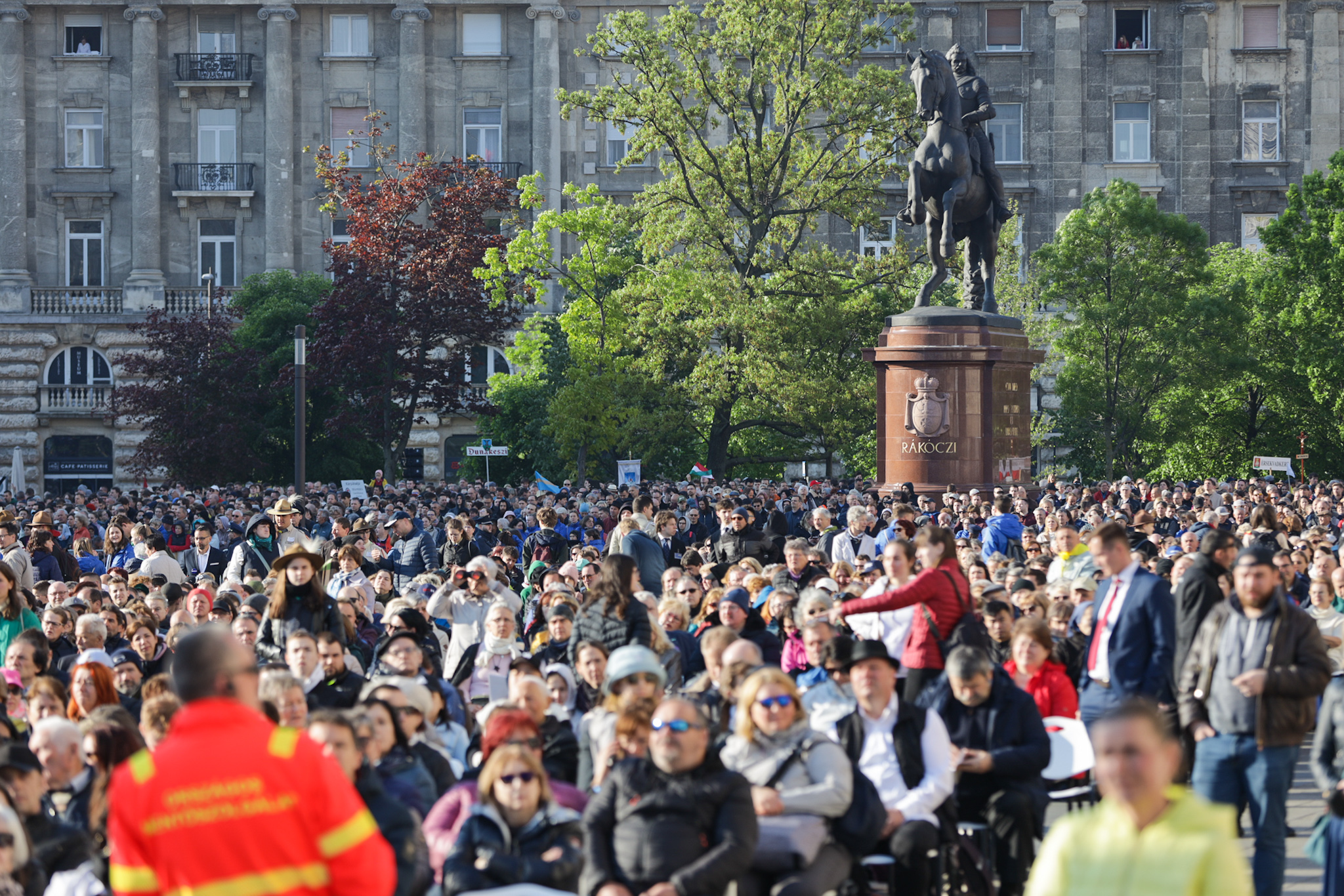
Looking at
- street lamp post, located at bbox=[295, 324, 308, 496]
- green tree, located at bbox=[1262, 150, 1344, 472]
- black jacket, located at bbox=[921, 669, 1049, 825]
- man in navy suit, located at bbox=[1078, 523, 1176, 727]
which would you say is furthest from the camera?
green tree, located at bbox=[1262, 150, 1344, 472]

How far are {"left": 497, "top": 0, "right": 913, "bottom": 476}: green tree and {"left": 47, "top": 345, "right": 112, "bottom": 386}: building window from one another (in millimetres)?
22698

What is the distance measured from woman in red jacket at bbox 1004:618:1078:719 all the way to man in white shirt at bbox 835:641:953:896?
1510 millimetres

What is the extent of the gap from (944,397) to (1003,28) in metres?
37.7

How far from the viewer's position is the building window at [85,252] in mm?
60375

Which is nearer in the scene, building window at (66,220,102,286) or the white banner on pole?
the white banner on pole

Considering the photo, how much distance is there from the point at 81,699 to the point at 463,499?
→ 24.0 metres

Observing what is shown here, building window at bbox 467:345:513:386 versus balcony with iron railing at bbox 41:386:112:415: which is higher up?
building window at bbox 467:345:513:386

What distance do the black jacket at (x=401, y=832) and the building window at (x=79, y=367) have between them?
5376 cm

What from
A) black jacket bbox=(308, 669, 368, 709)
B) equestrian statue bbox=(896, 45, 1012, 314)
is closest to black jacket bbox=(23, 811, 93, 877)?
black jacket bbox=(308, 669, 368, 709)

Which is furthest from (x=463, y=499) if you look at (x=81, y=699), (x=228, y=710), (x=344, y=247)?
(x=228, y=710)

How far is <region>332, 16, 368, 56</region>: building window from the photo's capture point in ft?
199

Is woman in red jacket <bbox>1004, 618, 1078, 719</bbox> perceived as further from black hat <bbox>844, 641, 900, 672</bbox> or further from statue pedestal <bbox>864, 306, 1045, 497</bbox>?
statue pedestal <bbox>864, 306, 1045, 497</bbox>

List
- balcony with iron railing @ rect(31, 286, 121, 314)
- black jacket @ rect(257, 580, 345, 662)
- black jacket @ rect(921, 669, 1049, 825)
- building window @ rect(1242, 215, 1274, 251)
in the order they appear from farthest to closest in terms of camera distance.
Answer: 1. building window @ rect(1242, 215, 1274, 251)
2. balcony with iron railing @ rect(31, 286, 121, 314)
3. black jacket @ rect(257, 580, 345, 662)
4. black jacket @ rect(921, 669, 1049, 825)

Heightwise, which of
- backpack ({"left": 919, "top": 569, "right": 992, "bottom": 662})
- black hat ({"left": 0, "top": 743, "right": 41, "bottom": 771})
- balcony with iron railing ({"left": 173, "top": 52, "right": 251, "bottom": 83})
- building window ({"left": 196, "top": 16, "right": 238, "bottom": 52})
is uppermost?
building window ({"left": 196, "top": 16, "right": 238, "bottom": 52})
